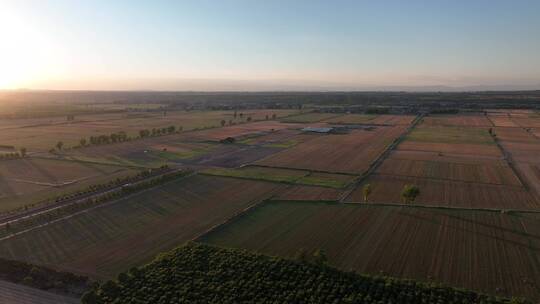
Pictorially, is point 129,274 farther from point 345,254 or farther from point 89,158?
point 89,158

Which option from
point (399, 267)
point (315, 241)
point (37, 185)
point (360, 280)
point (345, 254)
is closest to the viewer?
point (360, 280)

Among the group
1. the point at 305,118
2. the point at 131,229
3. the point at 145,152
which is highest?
Result: the point at 305,118

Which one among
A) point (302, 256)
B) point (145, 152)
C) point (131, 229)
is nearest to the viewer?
point (302, 256)

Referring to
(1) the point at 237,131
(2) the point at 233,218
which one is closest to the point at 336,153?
(2) the point at 233,218

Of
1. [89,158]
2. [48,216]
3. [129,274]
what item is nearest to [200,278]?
[129,274]

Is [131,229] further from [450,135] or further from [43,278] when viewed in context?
[450,135]

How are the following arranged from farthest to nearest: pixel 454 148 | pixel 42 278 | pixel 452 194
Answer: pixel 454 148 < pixel 452 194 < pixel 42 278

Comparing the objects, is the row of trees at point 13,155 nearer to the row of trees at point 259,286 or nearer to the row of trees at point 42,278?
the row of trees at point 42,278
